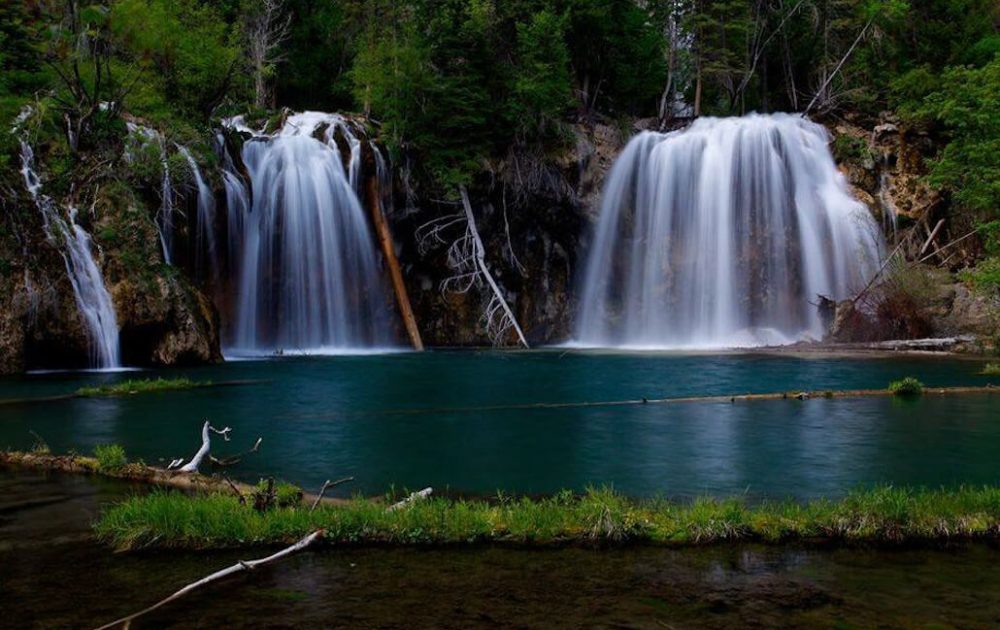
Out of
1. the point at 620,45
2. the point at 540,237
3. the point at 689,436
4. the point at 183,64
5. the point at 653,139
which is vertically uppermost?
the point at 620,45

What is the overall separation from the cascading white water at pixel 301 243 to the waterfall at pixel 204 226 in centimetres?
97

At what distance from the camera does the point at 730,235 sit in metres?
30.3

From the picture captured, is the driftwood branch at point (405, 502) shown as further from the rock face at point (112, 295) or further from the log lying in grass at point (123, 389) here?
the rock face at point (112, 295)

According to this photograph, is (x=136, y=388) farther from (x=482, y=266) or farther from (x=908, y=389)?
(x=482, y=266)

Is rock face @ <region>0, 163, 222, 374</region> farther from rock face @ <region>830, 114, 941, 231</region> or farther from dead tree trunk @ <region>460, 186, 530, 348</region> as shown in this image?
rock face @ <region>830, 114, 941, 231</region>

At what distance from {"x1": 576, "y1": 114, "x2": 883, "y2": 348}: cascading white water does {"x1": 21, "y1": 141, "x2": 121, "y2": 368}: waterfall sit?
63.2 ft

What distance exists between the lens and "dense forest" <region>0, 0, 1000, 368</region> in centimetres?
2305

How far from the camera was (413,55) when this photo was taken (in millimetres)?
29922

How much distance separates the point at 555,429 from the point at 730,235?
2115 cm

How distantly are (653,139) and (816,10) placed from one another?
11102 millimetres

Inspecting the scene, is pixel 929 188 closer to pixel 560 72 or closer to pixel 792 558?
pixel 560 72

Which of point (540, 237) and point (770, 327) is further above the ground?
point (540, 237)

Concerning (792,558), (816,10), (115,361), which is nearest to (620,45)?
(816,10)

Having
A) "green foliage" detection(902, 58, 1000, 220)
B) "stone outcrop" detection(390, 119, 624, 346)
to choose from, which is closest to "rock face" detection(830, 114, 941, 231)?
"green foliage" detection(902, 58, 1000, 220)
